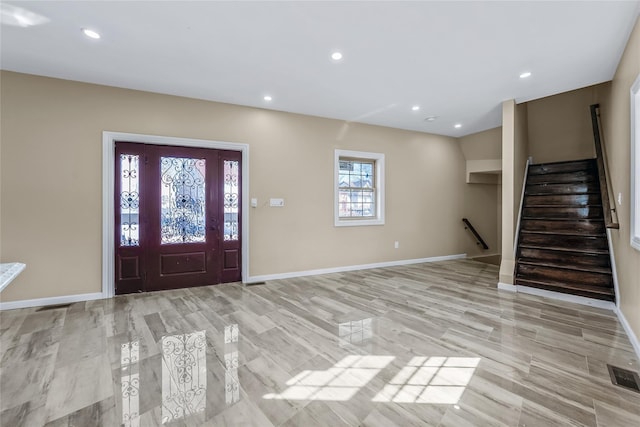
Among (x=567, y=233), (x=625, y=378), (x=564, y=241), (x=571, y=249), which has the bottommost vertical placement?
(x=625, y=378)

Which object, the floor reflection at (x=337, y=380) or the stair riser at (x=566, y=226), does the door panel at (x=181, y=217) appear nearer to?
the floor reflection at (x=337, y=380)

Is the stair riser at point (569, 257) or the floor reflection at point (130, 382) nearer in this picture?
the floor reflection at point (130, 382)

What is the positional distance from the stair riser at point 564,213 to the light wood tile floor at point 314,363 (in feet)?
5.02

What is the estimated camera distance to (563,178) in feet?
16.1

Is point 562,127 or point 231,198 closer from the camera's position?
point 231,198

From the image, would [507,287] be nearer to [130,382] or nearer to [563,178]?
[563,178]

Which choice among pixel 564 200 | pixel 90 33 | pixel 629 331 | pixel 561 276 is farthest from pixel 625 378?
pixel 90 33

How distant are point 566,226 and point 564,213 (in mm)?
254

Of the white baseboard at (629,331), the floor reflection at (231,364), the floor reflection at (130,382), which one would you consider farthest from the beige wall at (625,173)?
the floor reflection at (130,382)

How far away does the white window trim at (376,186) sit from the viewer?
539 cm

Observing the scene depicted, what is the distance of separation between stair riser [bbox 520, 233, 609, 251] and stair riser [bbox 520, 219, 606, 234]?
0.44 ft

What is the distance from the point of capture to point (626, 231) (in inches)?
114

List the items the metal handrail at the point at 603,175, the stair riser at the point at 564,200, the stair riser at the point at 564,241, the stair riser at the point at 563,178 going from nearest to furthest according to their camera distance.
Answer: the metal handrail at the point at 603,175, the stair riser at the point at 564,241, the stair riser at the point at 564,200, the stair riser at the point at 563,178

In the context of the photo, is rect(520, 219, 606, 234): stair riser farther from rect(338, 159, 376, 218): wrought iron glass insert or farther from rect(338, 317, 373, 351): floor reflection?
rect(338, 317, 373, 351): floor reflection
